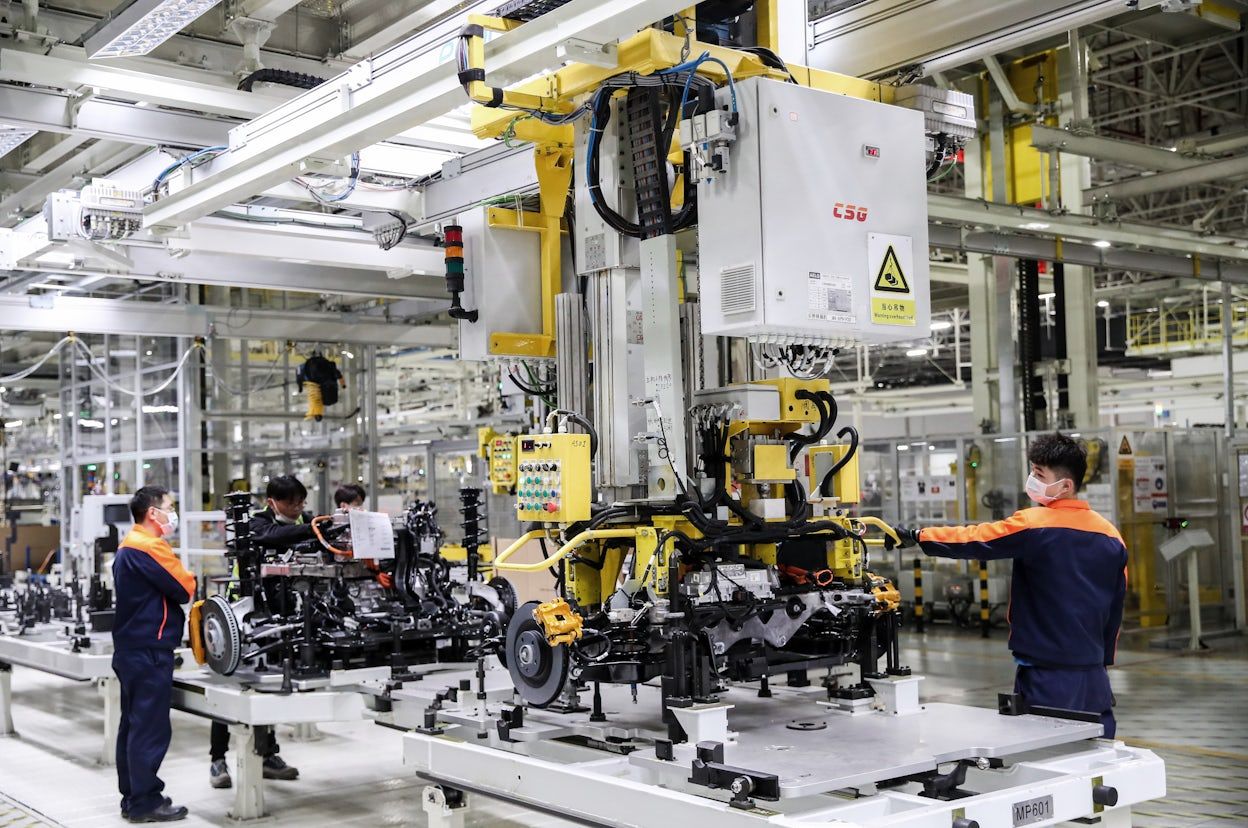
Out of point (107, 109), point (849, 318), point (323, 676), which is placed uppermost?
point (107, 109)

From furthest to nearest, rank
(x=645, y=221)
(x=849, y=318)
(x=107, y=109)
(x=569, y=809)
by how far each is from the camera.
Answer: (x=107, y=109) → (x=645, y=221) → (x=849, y=318) → (x=569, y=809)

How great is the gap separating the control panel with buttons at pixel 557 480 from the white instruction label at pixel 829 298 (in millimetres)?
934

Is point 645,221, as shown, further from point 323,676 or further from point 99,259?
point 99,259

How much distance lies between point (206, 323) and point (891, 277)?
10277 millimetres

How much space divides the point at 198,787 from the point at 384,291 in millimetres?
5302

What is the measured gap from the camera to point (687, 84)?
393 centimetres

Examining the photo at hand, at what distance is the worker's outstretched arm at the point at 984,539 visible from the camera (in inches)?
175

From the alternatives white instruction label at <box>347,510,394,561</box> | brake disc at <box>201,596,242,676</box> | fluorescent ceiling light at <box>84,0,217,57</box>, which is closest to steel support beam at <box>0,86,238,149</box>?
fluorescent ceiling light at <box>84,0,217,57</box>

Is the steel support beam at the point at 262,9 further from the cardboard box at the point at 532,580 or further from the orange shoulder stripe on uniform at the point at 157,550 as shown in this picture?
the cardboard box at the point at 532,580

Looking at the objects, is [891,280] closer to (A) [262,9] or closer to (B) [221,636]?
(A) [262,9]

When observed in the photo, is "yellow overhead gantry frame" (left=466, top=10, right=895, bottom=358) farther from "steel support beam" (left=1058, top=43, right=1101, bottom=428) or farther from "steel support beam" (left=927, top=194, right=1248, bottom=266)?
"steel support beam" (left=1058, top=43, right=1101, bottom=428)

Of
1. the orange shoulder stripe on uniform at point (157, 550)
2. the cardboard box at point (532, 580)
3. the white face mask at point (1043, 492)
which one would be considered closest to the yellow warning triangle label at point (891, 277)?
the white face mask at point (1043, 492)

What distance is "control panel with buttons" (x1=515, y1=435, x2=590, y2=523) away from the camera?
4199 mm

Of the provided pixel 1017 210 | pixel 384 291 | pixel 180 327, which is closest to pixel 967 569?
pixel 1017 210
